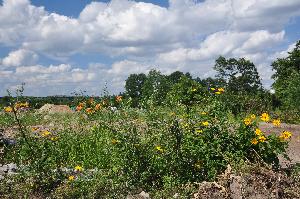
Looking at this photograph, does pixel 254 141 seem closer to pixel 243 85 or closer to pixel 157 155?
pixel 157 155

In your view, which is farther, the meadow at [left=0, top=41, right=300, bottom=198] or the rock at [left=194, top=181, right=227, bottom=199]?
the meadow at [left=0, top=41, right=300, bottom=198]

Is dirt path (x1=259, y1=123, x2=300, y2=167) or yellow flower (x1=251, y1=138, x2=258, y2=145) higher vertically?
yellow flower (x1=251, y1=138, x2=258, y2=145)

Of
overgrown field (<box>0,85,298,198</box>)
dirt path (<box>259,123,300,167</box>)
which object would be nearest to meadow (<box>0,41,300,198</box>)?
overgrown field (<box>0,85,298,198</box>)

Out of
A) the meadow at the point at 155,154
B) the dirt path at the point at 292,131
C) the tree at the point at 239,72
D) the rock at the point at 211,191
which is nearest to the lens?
the rock at the point at 211,191

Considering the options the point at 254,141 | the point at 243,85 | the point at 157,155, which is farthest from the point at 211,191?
the point at 243,85

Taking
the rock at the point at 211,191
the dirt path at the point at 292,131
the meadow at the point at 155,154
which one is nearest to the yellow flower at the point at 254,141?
the meadow at the point at 155,154

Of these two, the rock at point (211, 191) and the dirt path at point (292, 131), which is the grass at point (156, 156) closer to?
the rock at point (211, 191)

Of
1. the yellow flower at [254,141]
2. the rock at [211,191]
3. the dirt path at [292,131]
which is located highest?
the yellow flower at [254,141]

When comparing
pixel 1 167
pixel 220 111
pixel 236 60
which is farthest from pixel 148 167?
pixel 236 60

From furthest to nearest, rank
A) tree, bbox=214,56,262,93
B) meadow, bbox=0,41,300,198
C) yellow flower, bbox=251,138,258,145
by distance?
tree, bbox=214,56,262,93 → yellow flower, bbox=251,138,258,145 → meadow, bbox=0,41,300,198

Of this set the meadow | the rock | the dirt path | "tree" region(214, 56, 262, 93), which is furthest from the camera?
"tree" region(214, 56, 262, 93)

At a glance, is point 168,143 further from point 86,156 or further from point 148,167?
point 86,156

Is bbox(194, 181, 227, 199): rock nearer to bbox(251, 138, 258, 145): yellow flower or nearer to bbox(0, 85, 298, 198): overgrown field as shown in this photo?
bbox(0, 85, 298, 198): overgrown field

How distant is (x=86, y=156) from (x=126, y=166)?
2.79 meters
